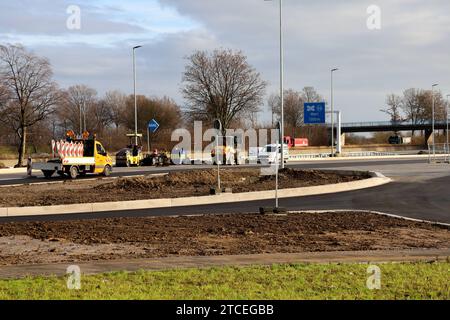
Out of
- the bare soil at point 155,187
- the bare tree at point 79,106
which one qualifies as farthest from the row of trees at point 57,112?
the bare soil at point 155,187

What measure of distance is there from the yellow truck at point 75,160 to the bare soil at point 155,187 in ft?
13.6

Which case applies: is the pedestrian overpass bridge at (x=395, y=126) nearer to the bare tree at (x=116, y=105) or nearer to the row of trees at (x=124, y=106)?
the row of trees at (x=124, y=106)

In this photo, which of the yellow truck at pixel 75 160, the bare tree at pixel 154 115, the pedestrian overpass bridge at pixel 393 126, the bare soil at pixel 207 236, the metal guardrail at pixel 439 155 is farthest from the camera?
the pedestrian overpass bridge at pixel 393 126

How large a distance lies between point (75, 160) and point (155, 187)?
10.4 meters

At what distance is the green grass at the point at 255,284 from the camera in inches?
250

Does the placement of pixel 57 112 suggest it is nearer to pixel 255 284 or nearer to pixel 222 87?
pixel 222 87

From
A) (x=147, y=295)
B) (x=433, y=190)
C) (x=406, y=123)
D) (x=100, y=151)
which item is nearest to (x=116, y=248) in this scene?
(x=147, y=295)

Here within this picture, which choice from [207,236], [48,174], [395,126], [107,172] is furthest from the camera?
[395,126]

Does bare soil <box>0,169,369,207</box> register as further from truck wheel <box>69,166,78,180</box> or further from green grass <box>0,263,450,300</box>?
green grass <box>0,263,450,300</box>

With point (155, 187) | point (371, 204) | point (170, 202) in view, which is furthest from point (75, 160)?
point (371, 204)

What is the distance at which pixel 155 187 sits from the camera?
75.2 ft

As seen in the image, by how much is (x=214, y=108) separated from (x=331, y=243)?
5688 centimetres

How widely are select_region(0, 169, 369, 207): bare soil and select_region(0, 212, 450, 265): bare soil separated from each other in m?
5.07
